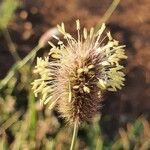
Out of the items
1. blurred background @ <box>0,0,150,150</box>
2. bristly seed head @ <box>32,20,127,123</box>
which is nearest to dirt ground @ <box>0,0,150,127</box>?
blurred background @ <box>0,0,150,150</box>

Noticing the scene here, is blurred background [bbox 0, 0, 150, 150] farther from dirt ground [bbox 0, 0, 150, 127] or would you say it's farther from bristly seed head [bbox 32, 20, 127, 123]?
bristly seed head [bbox 32, 20, 127, 123]

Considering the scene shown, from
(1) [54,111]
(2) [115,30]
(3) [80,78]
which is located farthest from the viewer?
(2) [115,30]

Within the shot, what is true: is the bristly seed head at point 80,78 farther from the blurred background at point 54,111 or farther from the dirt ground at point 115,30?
the dirt ground at point 115,30

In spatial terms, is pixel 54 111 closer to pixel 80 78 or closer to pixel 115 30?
pixel 115 30

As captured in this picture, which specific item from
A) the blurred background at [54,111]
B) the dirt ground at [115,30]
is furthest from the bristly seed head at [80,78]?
the dirt ground at [115,30]

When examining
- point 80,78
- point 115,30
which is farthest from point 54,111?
point 80,78

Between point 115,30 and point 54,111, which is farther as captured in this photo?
point 115,30

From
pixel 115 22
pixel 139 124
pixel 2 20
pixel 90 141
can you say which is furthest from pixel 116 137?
pixel 115 22
